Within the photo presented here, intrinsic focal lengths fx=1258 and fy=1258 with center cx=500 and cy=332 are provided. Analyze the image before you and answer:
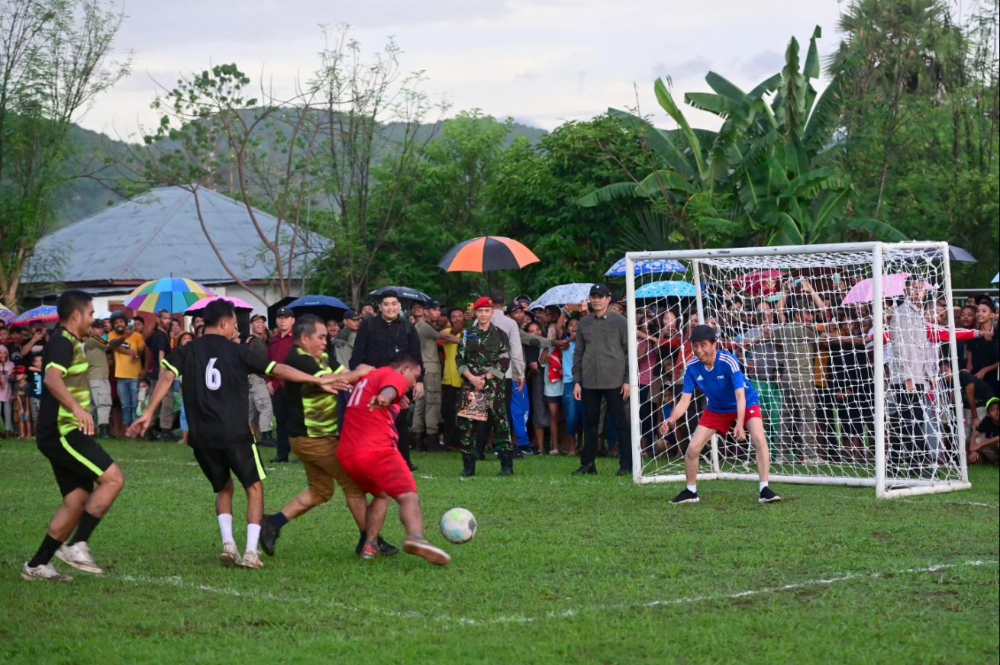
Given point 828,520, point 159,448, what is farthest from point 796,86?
point 828,520

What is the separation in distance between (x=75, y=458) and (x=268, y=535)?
142 cm

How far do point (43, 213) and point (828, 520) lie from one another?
74.9 feet

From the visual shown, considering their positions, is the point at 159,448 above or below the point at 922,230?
below

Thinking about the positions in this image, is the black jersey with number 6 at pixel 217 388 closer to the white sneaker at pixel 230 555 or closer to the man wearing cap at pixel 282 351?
the white sneaker at pixel 230 555

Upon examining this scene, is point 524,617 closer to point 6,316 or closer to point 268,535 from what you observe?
point 268,535

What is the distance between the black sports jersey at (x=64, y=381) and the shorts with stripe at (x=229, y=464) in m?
0.88

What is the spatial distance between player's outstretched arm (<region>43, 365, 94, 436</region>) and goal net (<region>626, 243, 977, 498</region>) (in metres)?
6.27

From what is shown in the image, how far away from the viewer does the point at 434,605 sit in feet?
24.2

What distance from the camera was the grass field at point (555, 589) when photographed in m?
6.38

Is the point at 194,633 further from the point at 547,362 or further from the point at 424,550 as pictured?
the point at 547,362

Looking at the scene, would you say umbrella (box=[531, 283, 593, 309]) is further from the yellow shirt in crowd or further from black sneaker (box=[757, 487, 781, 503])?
black sneaker (box=[757, 487, 781, 503])

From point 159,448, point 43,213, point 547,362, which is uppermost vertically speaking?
point 43,213

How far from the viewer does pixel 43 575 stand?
8.37m

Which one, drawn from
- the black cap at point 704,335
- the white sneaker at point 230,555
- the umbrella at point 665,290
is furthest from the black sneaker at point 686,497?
the umbrella at point 665,290
